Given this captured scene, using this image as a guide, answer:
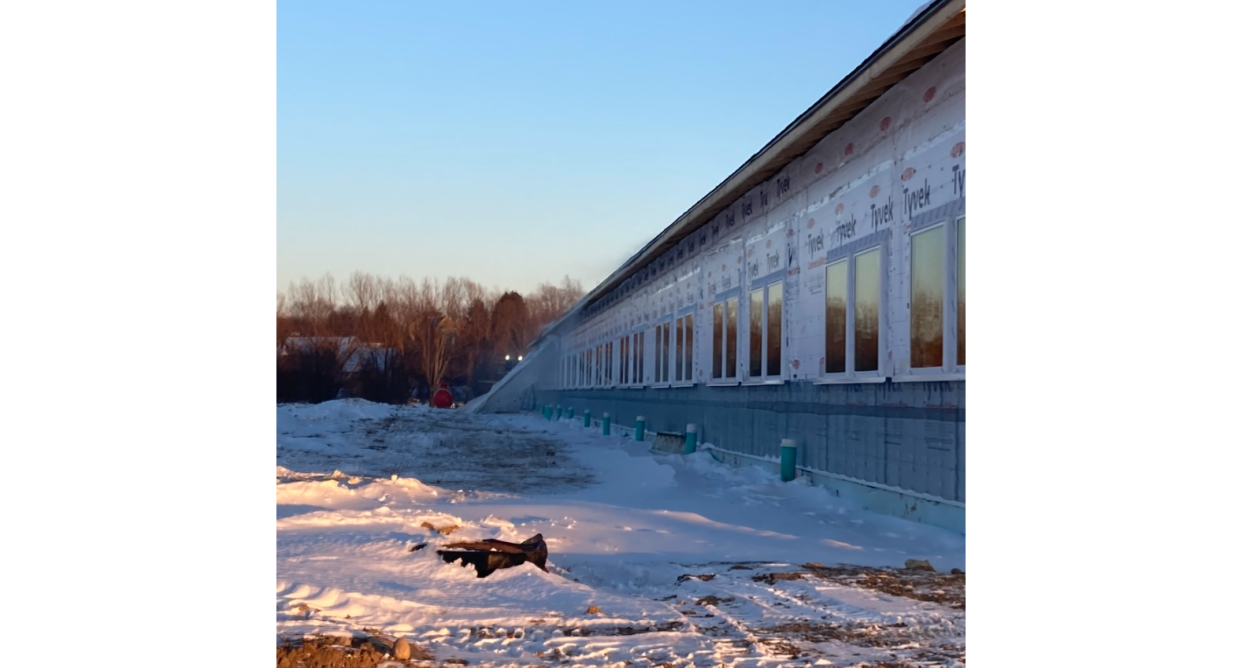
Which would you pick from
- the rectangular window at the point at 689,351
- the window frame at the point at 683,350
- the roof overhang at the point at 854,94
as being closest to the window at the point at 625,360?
the window frame at the point at 683,350

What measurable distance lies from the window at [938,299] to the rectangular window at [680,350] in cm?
1326

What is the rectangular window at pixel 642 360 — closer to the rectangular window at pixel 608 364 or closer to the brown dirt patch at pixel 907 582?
the rectangular window at pixel 608 364

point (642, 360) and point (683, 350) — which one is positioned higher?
point (683, 350)

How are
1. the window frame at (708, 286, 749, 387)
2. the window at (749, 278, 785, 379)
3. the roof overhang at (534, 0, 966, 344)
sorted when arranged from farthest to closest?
the window frame at (708, 286, 749, 387) < the window at (749, 278, 785, 379) < the roof overhang at (534, 0, 966, 344)

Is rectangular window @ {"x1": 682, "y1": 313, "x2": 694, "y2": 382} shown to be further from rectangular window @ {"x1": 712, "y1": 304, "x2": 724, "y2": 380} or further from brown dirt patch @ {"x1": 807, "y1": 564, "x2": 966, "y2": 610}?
brown dirt patch @ {"x1": 807, "y1": 564, "x2": 966, "y2": 610}

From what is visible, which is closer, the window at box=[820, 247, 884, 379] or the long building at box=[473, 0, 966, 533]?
the long building at box=[473, 0, 966, 533]

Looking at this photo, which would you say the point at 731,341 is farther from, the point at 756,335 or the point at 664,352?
the point at 664,352

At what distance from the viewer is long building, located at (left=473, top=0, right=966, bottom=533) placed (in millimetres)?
10414

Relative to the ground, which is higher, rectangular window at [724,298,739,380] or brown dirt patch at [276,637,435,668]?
rectangular window at [724,298,739,380]

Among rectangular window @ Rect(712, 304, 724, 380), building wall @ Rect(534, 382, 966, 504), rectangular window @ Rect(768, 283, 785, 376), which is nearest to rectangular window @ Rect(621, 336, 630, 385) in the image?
building wall @ Rect(534, 382, 966, 504)

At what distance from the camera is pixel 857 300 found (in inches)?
513

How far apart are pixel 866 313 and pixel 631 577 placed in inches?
221

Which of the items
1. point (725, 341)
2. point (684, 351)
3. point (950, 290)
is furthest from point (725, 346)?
point (950, 290)
